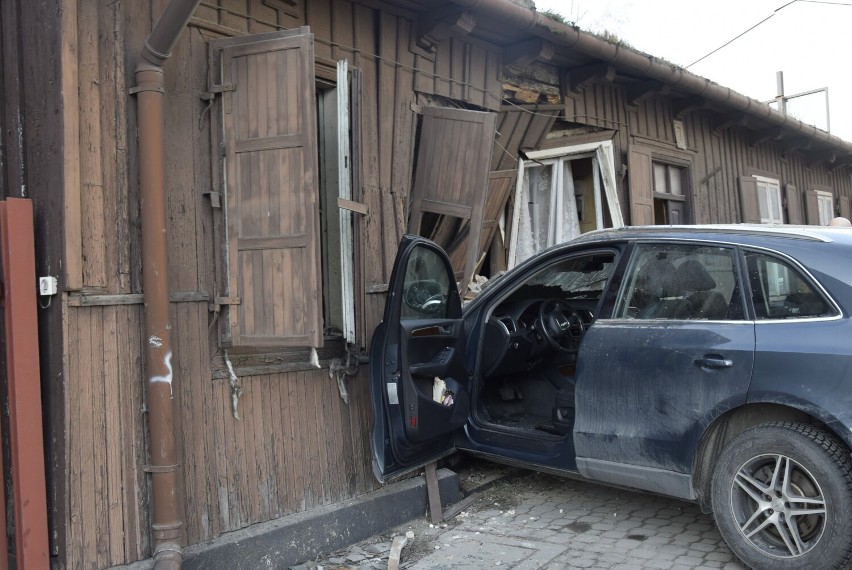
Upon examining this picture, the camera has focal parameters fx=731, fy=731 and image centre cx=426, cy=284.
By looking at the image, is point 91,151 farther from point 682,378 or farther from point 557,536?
point 557,536

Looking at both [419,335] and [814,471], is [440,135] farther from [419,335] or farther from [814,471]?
[814,471]

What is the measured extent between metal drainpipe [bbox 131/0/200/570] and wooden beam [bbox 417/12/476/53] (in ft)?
8.53

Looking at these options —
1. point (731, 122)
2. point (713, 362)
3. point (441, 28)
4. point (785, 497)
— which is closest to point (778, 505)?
point (785, 497)

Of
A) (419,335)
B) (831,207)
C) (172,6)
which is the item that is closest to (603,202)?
(419,335)

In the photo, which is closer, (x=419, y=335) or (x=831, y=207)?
(x=419, y=335)

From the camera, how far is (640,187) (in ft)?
27.8

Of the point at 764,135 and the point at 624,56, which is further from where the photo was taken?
the point at 764,135

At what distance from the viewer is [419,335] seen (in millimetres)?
4535

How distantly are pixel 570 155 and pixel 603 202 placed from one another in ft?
2.18

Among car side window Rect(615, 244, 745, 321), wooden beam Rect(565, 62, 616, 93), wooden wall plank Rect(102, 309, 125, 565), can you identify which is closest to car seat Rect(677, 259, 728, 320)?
car side window Rect(615, 244, 745, 321)

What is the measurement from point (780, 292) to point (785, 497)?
3.35ft

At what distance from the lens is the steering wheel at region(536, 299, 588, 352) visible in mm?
5402

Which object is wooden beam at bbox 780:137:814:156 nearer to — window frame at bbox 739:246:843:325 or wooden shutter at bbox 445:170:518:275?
wooden shutter at bbox 445:170:518:275

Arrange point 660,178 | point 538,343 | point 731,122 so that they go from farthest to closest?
point 731,122 < point 660,178 < point 538,343
